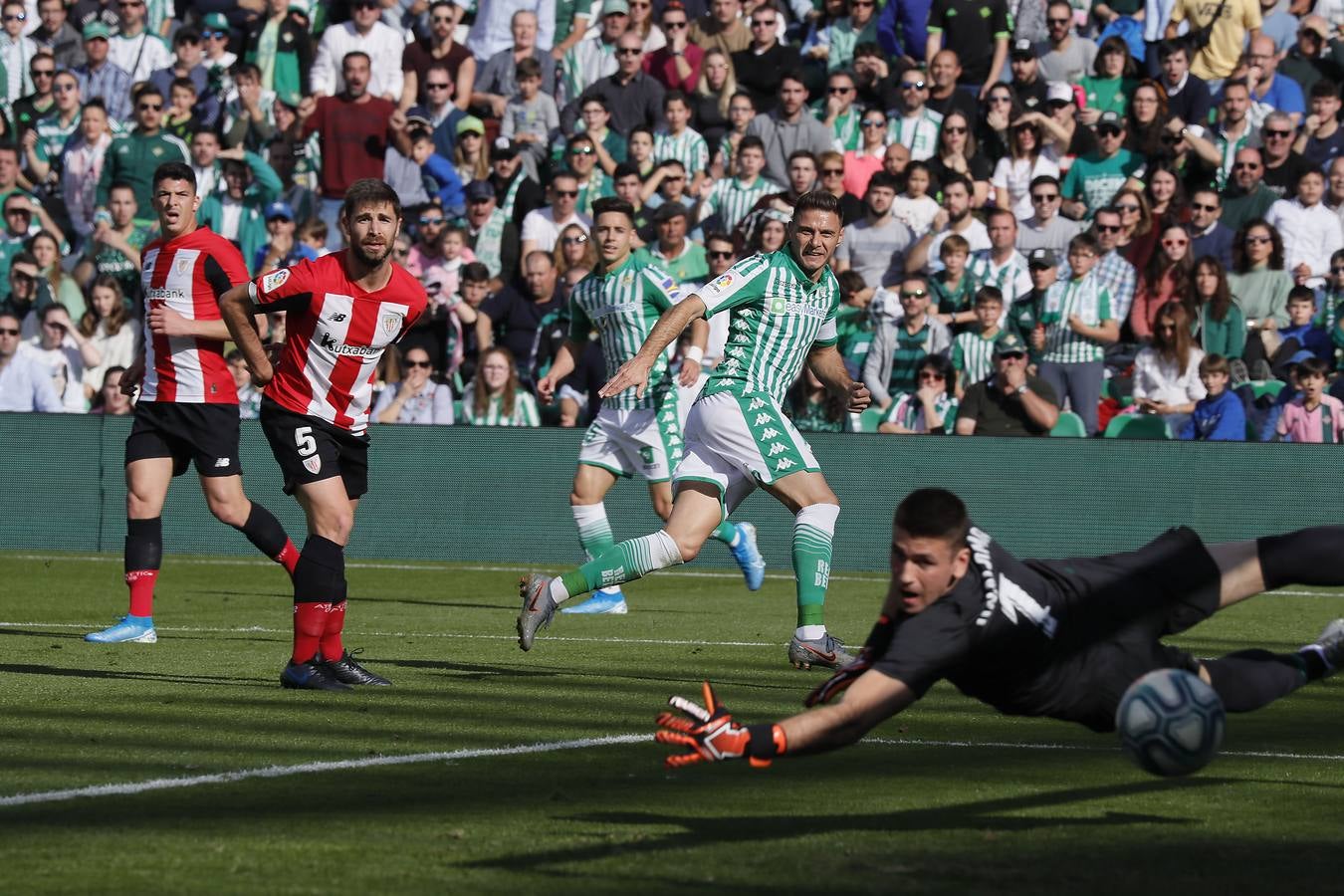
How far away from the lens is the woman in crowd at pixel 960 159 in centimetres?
2027

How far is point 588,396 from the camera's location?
19375 millimetres

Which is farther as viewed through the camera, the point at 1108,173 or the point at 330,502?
the point at 1108,173

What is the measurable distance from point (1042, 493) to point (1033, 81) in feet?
16.4

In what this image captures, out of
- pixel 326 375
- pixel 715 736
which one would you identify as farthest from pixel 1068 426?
pixel 715 736

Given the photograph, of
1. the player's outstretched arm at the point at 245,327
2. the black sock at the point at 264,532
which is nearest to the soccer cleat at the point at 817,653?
the player's outstretched arm at the point at 245,327

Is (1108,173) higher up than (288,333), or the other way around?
(1108,173)

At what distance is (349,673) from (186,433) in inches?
105

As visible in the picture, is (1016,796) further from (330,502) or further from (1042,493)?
(1042,493)

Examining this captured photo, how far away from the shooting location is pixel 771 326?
10.3 metres

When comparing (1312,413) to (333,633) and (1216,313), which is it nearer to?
(1216,313)

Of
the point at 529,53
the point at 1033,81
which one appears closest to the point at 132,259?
the point at 529,53

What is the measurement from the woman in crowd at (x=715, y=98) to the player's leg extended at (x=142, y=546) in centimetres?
1118

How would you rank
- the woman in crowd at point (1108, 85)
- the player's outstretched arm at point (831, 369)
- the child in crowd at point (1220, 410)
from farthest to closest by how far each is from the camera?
1. the woman in crowd at point (1108, 85)
2. the child in crowd at point (1220, 410)
3. the player's outstretched arm at point (831, 369)

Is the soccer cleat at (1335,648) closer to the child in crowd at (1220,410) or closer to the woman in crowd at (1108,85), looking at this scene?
the child in crowd at (1220,410)
